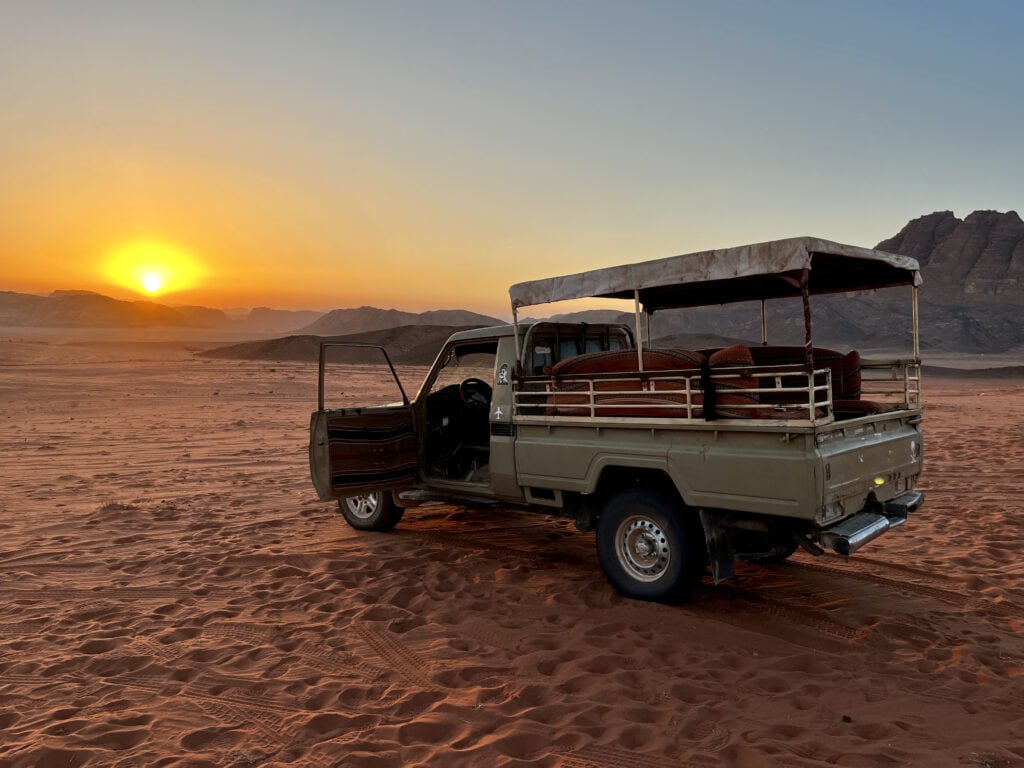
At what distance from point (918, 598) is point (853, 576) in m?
0.59

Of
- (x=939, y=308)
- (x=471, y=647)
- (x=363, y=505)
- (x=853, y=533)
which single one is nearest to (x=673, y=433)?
(x=853, y=533)

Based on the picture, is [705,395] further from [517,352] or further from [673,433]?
[517,352]

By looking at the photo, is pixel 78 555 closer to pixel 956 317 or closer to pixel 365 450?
pixel 365 450

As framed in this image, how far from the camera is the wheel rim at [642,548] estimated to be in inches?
204

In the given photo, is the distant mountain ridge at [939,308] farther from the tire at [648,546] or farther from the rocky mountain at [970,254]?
the tire at [648,546]

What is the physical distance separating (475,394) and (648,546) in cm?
268

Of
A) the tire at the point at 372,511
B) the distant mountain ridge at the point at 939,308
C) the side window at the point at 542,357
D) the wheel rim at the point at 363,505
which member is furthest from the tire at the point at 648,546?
the distant mountain ridge at the point at 939,308

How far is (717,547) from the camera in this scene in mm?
4879

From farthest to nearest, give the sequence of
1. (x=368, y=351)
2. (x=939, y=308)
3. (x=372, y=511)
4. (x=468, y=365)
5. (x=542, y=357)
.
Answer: (x=939, y=308) → (x=368, y=351) → (x=372, y=511) → (x=468, y=365) → (x=542, y=357)

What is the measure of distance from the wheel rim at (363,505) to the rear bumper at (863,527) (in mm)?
4577

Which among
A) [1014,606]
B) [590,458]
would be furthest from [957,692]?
[590,458]

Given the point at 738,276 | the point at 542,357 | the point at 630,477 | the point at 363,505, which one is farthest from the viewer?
the point at 363,505

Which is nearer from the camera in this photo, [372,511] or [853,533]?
[853,533]

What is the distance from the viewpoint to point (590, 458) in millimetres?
5484
